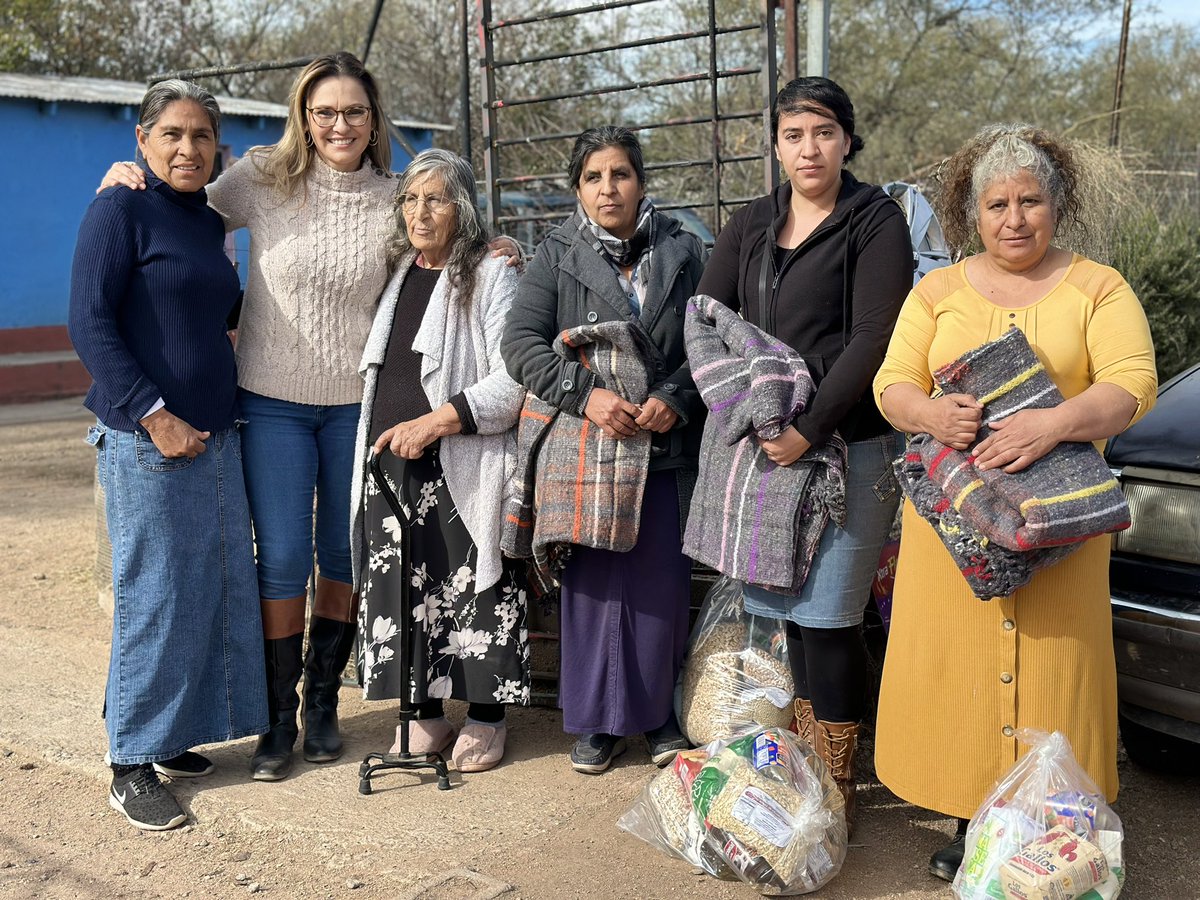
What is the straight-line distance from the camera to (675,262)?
3.70m

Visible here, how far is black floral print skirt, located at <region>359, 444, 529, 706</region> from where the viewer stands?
3.87 metres

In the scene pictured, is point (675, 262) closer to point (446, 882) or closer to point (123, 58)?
point (446, 882)

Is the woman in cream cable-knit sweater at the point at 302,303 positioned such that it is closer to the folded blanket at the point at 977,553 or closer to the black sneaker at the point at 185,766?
the black sneaker at the point at 185,766

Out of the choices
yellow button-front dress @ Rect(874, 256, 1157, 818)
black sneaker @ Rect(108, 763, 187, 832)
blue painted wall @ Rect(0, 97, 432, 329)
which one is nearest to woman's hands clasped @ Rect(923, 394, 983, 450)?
yellow button-front dress @ Rect(874, 256, 1157, 818)

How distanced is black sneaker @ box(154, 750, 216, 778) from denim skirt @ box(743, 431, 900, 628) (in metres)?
1.94

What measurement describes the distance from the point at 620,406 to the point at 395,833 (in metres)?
1.36

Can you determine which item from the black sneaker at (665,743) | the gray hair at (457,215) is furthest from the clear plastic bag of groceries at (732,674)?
the gray hair at (457,215)

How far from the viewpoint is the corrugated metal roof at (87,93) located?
16.0 meters

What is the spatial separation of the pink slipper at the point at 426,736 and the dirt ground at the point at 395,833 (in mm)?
135

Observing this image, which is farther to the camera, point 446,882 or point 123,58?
point 123,58

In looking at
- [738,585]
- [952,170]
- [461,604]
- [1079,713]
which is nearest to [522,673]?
[461,604]

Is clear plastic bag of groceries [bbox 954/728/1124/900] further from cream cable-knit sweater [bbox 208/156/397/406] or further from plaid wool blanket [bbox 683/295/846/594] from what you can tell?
cream cable-knit sweater [bbox 208/156/397/406]

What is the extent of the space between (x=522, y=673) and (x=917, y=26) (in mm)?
18416

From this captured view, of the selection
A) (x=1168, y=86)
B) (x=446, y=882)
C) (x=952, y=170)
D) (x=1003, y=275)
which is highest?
(x=1168, y=86)
